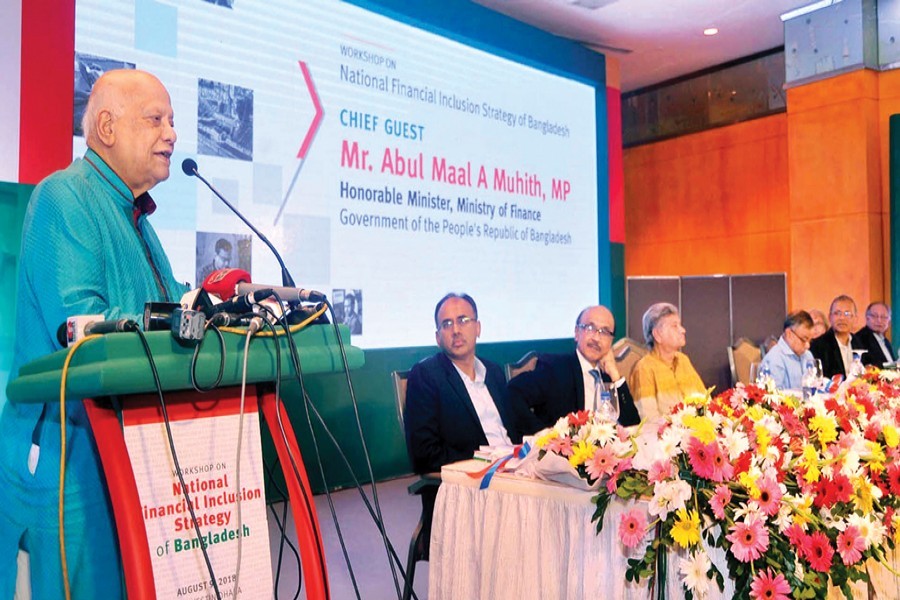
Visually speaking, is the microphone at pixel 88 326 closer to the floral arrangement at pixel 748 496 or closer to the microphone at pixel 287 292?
the microphone at pixel 287 292

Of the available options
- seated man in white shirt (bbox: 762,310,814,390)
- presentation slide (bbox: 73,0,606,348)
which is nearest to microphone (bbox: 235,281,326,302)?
presentation slide (bbox: 73,0,606,348)

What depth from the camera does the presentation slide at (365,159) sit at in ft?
13.8

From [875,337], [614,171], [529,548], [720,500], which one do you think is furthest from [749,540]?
[614,171]

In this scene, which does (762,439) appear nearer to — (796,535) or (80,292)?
(796,535)

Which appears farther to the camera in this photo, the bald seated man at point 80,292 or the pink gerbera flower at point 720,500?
the pink gerbera flower at point 720,500

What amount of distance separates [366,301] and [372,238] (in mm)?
413

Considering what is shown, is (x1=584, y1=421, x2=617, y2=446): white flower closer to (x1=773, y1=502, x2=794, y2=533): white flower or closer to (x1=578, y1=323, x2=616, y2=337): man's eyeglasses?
(x1=773, y1=502, x2=794, y2=533): white flower

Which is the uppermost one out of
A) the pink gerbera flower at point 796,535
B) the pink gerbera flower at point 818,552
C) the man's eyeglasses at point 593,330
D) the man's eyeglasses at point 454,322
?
the man's eyeglasses at point 454,322

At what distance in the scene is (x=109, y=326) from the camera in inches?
44.9

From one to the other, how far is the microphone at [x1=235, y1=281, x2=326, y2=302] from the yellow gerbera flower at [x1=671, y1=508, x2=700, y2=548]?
0.92 meters

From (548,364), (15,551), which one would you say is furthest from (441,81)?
(15,551)

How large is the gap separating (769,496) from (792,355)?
3.60 m

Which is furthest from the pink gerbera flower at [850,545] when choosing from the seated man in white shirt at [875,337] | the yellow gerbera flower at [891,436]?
the seated man in white shirt at [875,337]

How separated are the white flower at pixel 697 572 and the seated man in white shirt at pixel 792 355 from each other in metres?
3.39
